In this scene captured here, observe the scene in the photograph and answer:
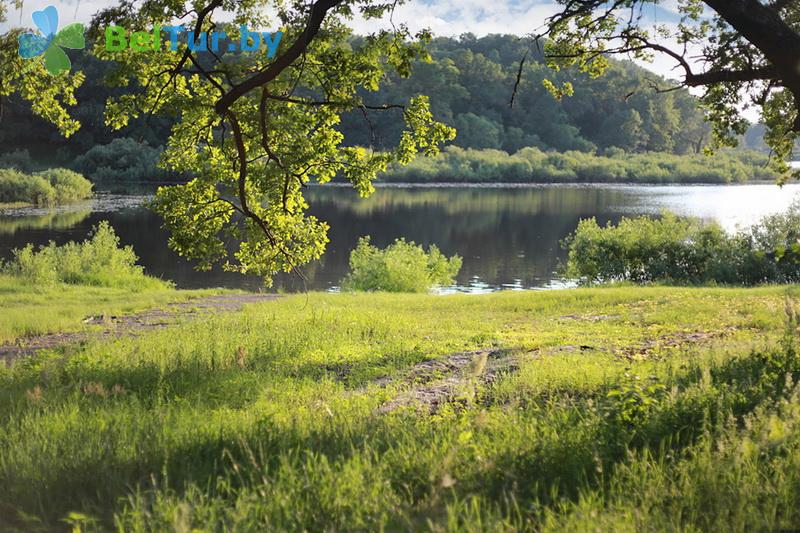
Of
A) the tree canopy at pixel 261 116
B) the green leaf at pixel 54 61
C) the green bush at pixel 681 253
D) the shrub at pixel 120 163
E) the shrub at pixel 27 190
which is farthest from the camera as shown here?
the shrub at pixel 120 163

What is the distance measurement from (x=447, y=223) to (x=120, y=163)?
50.1 m

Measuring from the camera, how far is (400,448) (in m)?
4.32

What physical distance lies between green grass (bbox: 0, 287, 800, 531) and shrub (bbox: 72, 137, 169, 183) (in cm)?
8498

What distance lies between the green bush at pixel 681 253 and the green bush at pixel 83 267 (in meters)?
18.5

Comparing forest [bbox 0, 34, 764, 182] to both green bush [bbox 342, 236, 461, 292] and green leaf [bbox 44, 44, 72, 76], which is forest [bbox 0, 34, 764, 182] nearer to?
green bush [bbox 342, 236, 461, 292]

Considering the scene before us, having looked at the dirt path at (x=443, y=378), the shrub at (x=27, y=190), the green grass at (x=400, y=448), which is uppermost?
the shrub at (x=27, y=190)

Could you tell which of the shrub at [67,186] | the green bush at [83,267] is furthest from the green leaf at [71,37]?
the shrub at [67,186]

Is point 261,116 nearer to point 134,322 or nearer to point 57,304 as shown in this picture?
point 134,322

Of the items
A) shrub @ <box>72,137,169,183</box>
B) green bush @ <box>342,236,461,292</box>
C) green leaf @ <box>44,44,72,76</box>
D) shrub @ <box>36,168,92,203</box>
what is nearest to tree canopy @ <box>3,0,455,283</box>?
green leaf @ <box>44,44,72,76</box>

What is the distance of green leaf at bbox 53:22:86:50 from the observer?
53.6 ft

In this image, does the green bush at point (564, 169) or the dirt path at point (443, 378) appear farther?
the green bush at point (564, 169)

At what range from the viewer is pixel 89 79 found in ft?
327

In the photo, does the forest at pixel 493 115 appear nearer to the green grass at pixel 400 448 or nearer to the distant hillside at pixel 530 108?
the distant hillside at pixel 530 108

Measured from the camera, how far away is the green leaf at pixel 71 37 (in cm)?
1634
